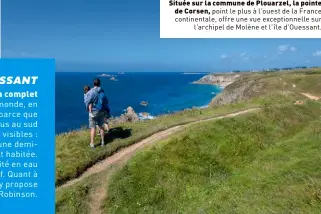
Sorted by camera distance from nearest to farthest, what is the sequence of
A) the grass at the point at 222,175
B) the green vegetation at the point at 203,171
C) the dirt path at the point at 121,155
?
the grass at the point at 222,175 → the green vegetation at the point at 203,171 → the dirt path at the point at 121,155

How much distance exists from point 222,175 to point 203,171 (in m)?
0.95

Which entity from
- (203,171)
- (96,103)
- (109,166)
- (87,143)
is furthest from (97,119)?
(203,171)

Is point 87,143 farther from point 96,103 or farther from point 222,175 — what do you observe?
point 222,175

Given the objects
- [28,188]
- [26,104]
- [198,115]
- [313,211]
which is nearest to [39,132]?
[26,104]

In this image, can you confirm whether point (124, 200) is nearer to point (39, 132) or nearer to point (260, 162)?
point (260, 162)

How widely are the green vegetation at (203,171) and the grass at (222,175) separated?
0.03m

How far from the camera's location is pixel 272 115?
3075 centimetres

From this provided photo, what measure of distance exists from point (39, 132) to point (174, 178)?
1156cm

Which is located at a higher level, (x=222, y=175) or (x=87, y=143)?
(x=87, y=143)

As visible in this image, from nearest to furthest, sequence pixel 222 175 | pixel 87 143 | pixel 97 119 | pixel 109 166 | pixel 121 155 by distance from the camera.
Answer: pixel 109 166 < pixel 222 175 < pixel 121 155 < pixel 97 119 < pixel 87 143

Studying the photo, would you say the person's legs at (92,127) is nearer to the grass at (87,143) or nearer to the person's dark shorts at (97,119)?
the person's dark shorts at (97,119)

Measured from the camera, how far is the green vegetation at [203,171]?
46.1 feet

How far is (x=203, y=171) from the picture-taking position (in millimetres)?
19812

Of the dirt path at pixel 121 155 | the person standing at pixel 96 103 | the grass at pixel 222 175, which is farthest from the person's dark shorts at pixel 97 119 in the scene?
the grass at pixel 222 175
